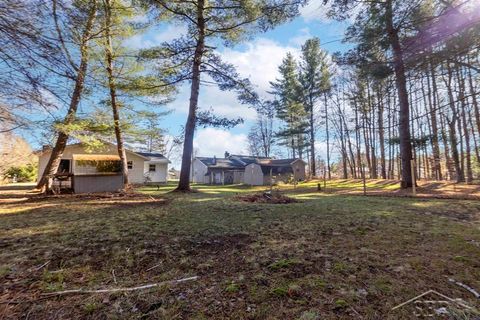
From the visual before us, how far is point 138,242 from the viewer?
3426 millimetres

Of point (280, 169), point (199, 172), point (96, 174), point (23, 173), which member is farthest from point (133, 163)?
point (280, 169)

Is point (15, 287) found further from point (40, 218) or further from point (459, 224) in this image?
point (459, 224)

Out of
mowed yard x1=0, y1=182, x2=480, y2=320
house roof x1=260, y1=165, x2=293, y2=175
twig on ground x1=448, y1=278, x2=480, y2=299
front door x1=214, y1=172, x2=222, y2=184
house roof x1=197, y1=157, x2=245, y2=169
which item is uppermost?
house roof x1=197, y1=157, x2=245, y2=169

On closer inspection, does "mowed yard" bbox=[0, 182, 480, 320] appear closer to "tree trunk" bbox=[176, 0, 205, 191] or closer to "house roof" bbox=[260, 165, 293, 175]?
"tree trunk" bbox=[176, 0, 205, 191]

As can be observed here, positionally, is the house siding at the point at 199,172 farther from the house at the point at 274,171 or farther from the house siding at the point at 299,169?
the house siding at the point at 299,169

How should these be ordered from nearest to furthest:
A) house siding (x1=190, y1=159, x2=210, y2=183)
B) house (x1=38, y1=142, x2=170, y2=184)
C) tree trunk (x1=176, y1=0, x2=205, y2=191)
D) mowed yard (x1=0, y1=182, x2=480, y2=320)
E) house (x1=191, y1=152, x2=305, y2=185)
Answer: mowed yard (x1=0, y1=182, x2=480, y2=320), tree trunk (x1=176, y1=0, x2=205, y2=191), house (x1=38, y1=142, x2=170, y2=184), house (x1=191, y1=152, x2=305, y2=185), house siding (x1=190, y1=159, x2=210, y2=183)

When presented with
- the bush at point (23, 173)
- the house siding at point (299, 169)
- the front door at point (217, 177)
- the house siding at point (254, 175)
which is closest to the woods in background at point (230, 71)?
the house siding at point (299, 169)

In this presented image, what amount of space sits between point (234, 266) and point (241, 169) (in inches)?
1206

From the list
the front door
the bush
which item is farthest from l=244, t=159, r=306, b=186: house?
the bush

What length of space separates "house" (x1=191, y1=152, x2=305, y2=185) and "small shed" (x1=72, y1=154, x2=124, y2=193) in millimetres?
16187

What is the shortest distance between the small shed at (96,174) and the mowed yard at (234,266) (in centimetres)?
676

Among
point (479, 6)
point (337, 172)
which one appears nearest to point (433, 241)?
point (479, 6)

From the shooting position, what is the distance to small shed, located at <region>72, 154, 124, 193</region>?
434 inches

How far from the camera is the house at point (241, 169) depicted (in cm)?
2767
